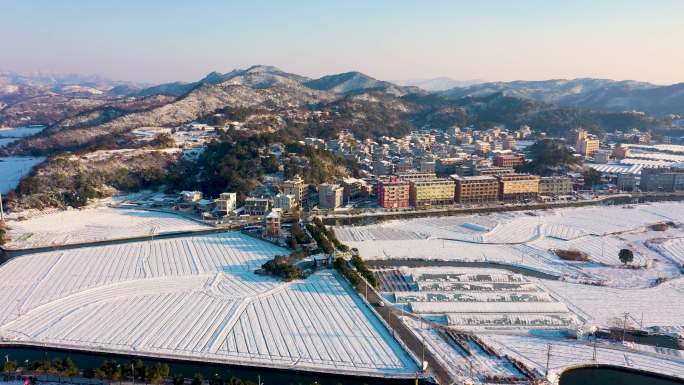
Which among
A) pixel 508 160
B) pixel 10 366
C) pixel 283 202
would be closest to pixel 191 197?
pixel 283 202

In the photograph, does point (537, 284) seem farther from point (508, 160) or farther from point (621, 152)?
point (621, 152)

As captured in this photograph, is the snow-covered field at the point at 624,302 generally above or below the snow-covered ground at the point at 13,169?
below

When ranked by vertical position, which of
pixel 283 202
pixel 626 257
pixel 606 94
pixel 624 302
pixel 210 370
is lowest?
pixel 210 370

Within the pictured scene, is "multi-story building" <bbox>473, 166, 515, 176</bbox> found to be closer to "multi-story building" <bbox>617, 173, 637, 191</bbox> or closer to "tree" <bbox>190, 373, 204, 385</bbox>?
"multi-story building" <bbox>617, 173, 637, 191</bbox>

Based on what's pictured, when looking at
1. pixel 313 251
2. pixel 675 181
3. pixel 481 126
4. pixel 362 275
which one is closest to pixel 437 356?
pixel 362 275

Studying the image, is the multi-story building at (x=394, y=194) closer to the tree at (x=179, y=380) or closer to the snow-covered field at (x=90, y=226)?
the snow-covered field at (x=90, y=226)

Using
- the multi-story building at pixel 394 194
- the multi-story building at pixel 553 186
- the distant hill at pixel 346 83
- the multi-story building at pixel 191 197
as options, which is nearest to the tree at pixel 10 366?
the multi-story building at pixel 191 197

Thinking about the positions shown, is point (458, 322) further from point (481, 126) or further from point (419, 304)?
point (481, 126)

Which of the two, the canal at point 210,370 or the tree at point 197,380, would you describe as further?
the canal at point 210,370
